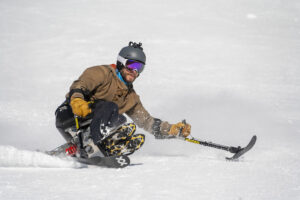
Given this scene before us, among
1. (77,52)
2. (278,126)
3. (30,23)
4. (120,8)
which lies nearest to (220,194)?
(278,126)

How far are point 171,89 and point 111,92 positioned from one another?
6.75m

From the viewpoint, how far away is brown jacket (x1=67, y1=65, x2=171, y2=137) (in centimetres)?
487

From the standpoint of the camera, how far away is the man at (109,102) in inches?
183

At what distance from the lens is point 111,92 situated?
518 centimetres

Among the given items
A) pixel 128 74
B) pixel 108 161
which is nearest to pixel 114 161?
pixel 108 161

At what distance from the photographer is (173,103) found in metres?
10.1

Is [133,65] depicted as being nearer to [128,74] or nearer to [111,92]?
[128,74]

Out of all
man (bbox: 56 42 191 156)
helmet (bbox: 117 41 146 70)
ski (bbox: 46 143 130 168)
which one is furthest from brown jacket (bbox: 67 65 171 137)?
ski (bbox: 46 143 130 168)

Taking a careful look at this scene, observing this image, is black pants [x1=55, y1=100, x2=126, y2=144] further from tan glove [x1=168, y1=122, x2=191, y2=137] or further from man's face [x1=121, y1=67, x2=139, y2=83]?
tan glove [x1=168, y1=122, x2=191, y2=137]

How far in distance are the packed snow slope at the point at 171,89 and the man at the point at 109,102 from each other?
1.27ft

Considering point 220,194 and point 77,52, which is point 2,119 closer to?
point 220,194

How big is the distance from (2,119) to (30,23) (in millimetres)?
12354

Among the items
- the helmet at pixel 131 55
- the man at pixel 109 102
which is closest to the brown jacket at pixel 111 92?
the man at pixel 109 102

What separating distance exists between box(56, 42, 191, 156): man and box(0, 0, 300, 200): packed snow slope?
15.2 inches
